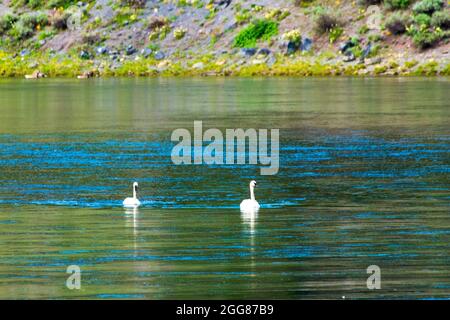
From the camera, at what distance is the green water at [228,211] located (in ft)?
65.2

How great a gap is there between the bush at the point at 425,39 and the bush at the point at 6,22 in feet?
133

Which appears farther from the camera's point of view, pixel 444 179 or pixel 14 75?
pixel 14 75

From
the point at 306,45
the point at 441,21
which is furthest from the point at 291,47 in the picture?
the point at 441,21

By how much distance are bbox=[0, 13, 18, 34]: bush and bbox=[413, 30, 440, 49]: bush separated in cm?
4041

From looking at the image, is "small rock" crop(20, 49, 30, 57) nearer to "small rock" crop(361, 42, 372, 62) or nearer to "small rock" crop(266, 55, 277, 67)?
"small rock" crop(266, 55, 277, 67)

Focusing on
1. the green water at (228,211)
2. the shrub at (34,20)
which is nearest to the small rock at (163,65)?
the shrub at (34,20)

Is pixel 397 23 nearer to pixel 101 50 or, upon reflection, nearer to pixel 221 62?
pixel 221 62

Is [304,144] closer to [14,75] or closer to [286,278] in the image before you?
[286,278]

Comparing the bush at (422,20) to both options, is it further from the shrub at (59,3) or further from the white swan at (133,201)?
the white swan at (133,201)

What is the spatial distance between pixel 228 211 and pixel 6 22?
3727 inches

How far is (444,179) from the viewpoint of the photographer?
31766 millimetres
